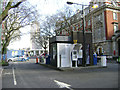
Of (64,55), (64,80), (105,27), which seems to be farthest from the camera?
(105,27)

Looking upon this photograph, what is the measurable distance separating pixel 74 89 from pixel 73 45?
331 inches

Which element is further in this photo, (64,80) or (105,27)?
(105,27)

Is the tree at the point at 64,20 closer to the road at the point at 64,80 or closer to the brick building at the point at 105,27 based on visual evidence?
the brick building at the point at 105,27

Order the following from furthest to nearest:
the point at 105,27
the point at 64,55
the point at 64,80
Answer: the point at 105,27, the point at 64,55, the point at 64,80

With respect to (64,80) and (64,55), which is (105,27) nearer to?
(64,55)

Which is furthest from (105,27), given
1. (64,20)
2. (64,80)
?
(64,80)

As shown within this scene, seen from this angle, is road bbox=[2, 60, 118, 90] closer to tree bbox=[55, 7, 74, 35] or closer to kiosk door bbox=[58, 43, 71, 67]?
kiosk door bbox=[58, 43, 71, 67]

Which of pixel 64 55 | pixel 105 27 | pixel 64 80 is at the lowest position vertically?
pixel 64 80

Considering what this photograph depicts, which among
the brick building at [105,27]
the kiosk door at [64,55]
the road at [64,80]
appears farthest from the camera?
the brick building at [105,27]

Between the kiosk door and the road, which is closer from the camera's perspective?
the road

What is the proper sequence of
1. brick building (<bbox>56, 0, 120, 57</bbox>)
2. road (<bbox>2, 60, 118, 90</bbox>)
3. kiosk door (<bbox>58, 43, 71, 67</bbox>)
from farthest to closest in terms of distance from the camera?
brick building (<bbox>56, 0, 120, 57</bbox>)
kiosk door (<bbox>58, 43, 71, 67</bbox>)
road (<bbox>2, 60, 118, 90</bbox>)

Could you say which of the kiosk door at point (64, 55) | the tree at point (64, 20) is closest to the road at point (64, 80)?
the kiosk door at point (64, 55)

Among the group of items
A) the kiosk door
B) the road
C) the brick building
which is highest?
the brick building

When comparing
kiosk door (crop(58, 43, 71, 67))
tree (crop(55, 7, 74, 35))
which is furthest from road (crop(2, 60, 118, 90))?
tree (crop(55, 7, 74, 35))
